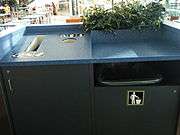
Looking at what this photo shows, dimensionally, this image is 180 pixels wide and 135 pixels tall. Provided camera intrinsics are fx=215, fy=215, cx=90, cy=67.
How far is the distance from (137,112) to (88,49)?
1.68 feet

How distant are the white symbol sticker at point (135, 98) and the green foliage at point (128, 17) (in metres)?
0.50

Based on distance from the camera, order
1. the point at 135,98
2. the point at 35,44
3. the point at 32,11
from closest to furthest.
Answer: the point at 135,98
the point at 35,44
the point at 32,11

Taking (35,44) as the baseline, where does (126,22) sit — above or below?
above

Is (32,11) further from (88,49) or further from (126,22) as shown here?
(88,49)

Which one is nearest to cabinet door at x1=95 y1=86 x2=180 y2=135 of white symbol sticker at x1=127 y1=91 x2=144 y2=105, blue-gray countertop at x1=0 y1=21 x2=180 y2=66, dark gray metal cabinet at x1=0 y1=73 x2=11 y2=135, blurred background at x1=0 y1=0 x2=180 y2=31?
white symbol sticker at x1=127 y1=91 x2=144 y2=105

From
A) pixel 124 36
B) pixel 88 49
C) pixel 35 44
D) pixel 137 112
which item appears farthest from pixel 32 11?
pixel 137 112

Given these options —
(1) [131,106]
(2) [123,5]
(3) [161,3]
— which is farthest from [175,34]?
(1) [131,106]

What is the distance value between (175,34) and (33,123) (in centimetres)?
112

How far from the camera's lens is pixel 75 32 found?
5.70 ft

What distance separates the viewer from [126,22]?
61.3 inches

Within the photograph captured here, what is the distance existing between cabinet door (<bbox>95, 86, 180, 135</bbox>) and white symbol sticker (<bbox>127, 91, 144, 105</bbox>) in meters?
0.02

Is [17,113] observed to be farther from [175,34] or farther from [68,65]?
[175,34]

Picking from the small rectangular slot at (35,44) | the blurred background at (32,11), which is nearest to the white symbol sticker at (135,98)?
the small rectangular slot at (35,44)

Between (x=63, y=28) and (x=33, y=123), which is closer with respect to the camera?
(x=33, y=123)
